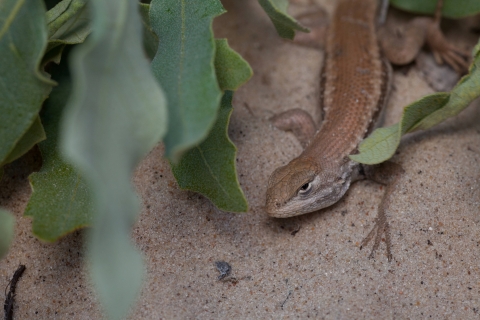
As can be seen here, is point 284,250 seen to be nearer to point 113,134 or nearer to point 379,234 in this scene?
point 379,234

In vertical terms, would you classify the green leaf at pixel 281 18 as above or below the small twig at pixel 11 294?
above

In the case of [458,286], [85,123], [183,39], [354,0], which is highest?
[85,123]

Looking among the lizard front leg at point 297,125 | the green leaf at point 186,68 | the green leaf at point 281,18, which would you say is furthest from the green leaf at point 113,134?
the lizard front leg at point 297,125

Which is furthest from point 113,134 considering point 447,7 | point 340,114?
point 447,7

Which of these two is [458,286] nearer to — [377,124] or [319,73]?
[377,124]

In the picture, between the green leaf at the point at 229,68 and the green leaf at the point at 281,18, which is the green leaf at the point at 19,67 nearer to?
the green leaf at the point at 229,68

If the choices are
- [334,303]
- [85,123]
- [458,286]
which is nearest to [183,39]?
[85,123]

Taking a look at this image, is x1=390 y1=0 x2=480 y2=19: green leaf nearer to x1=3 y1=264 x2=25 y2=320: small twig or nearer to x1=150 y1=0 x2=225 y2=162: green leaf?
x1=150 y1=0 x2=225 y2=162: green leaf
